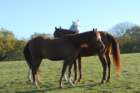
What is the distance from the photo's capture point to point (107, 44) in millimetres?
13281

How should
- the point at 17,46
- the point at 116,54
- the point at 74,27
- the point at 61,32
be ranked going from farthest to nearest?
the point at 17,46, the point at 74,27, the point at 61,32, the point at 116,54

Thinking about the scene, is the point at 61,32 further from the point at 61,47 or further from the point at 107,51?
the point at 107,51

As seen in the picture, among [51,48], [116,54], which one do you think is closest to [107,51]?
[116,54]

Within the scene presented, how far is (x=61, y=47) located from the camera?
41.6 ft

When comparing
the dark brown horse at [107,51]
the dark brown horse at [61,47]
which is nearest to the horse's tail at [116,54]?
the dark brown horse at [107,51]

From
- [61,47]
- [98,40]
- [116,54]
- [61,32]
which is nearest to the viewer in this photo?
[98,40]

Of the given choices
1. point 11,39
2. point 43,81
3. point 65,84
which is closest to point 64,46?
point 65,84

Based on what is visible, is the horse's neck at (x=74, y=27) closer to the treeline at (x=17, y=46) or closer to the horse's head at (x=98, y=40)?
the horse's head at (x=98, y=40)

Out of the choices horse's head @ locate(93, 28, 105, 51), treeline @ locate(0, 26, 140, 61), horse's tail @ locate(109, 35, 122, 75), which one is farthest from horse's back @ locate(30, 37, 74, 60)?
treeline @ locate(0, 26, 140, 61)

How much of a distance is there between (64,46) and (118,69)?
230cm

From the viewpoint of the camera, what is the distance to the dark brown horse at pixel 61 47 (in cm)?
1241

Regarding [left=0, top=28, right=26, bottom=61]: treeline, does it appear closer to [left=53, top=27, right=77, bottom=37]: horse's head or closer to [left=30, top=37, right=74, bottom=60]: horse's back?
[left=53, top=27, right=77, bottom=37]: horse's head

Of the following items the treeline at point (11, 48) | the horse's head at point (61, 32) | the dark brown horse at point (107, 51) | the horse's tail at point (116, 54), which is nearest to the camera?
the dark brown horse at point (107, 51)

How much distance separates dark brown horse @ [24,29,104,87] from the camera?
12.4 m
